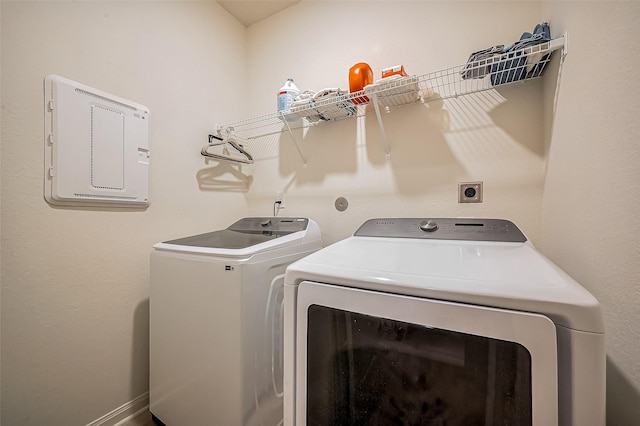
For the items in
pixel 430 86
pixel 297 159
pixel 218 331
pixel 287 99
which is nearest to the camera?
pixel 218 331

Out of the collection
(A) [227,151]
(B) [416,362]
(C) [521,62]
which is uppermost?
(C) [521,62]

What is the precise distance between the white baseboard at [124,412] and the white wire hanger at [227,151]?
157cm

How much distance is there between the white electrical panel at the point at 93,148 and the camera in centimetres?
111

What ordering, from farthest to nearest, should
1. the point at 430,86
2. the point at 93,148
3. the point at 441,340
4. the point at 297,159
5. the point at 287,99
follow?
the point at 297,159
the point at 287,99
the point at 430,86
the point at 93,148
the point at 441,340

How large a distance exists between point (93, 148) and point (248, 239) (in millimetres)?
896

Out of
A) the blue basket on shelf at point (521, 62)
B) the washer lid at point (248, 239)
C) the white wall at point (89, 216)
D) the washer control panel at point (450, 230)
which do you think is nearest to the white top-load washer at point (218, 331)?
the washer lid at point (248, 239)

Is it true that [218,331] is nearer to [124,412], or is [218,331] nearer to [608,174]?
[124,412]

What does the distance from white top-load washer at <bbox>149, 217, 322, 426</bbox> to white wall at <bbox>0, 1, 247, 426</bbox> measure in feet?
0.81

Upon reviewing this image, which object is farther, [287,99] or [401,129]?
[287,99]

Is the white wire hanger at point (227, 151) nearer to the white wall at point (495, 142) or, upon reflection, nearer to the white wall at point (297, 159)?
the white wall at point (297, 159)

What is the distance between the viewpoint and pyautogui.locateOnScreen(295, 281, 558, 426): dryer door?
1.67 ft

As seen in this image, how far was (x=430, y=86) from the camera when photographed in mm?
1450

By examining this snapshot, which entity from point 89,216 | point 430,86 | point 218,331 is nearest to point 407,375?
point 218,331

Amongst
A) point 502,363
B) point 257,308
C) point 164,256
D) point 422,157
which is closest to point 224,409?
point 257,308
